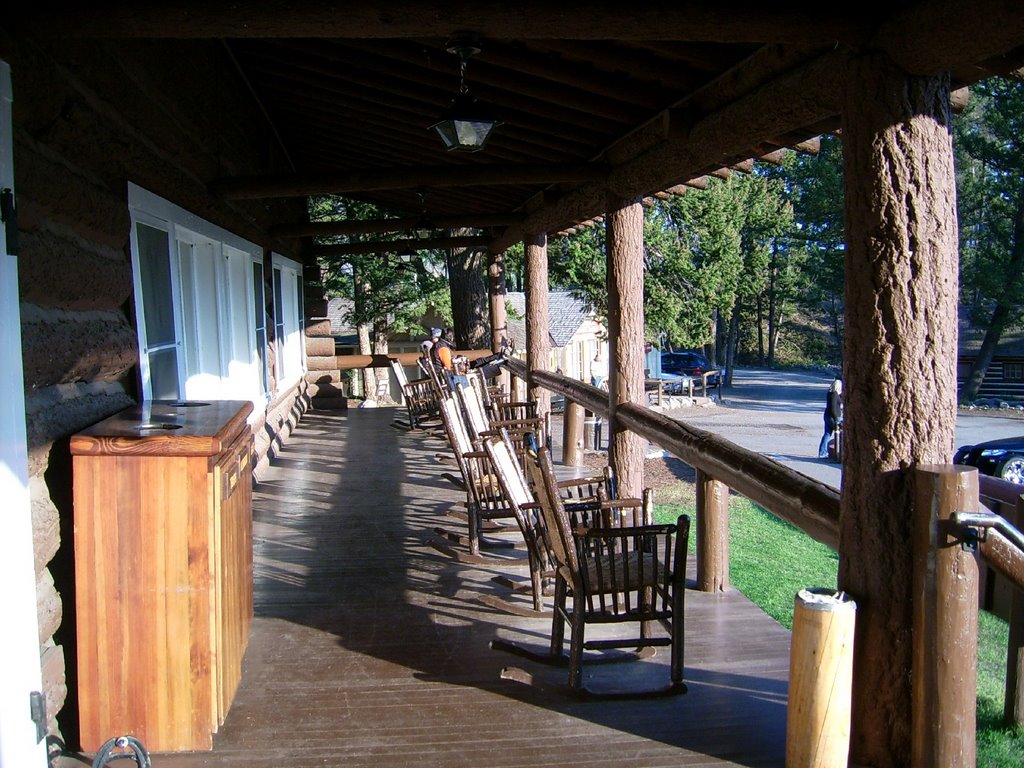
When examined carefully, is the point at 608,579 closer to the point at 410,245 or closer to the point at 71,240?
the point at 71,240

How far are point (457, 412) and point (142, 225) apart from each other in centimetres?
216

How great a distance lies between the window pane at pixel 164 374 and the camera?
452cm

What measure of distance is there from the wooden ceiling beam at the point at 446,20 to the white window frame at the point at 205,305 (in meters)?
1.32

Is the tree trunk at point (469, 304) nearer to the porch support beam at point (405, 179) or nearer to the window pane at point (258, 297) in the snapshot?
the window pane at point (258, 297)

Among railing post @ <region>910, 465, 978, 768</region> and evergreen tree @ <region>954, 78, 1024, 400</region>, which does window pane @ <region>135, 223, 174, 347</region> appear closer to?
railing post @ <region>910, 465, 978, 768</region>

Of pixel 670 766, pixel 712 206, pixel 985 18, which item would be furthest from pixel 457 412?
pixel 712 206

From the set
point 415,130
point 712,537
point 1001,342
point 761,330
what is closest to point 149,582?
point 712,537

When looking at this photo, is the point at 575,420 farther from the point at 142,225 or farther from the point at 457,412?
the point at 142,225

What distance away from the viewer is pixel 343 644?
13.3 feet


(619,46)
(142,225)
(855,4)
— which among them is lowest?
(142,225)

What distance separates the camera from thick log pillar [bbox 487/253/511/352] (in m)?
12.3

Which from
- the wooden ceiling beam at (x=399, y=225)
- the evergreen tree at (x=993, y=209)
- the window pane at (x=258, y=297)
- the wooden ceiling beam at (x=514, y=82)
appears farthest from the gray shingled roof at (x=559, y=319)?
the wooden ceiling beam at (x=514, y=82)

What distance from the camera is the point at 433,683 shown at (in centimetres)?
364

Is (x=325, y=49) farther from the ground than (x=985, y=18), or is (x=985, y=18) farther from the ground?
(x=325, y=49)
